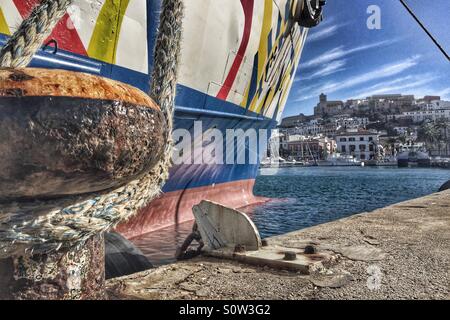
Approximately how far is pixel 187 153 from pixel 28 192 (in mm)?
5618

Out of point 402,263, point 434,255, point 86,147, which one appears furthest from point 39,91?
point 434,255

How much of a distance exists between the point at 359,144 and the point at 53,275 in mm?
99719

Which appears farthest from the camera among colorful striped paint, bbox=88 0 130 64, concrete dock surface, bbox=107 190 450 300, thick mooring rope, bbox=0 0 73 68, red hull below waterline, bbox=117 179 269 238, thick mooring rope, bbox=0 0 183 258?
red hull below waterline, bbox=117 179 269 238

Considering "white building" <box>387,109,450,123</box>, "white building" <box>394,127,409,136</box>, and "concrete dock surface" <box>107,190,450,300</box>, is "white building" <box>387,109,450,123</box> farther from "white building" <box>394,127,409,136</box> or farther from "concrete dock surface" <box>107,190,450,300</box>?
"concrete dock surface" <box>107,190,450,300</box>

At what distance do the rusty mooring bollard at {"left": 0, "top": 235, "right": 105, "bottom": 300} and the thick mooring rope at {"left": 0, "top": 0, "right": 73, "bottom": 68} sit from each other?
694 millimetres

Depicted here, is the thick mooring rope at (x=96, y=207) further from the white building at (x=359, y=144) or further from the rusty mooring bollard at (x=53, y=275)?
the white building at (x=359, y=144)

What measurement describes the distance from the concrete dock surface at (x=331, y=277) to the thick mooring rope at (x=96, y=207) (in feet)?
2.56

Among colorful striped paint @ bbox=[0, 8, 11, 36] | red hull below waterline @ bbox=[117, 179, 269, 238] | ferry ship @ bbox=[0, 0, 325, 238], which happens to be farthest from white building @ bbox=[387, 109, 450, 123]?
colorful striped paint @ bbox=[0, 8, 11, 36]

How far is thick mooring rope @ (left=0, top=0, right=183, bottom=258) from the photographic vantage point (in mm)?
1133

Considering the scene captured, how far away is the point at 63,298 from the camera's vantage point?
53.9 inches

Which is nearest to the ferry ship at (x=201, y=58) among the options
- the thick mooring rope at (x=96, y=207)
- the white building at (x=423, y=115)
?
the thick mooring rope at (x=96, y=207)

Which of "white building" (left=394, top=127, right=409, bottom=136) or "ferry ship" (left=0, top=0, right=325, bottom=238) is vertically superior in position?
"white building" (left=394, top=127, right=409, bottom=136)

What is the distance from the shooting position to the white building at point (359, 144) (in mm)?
93312
